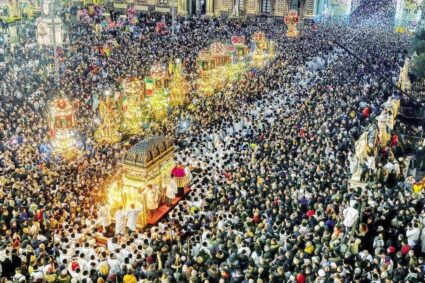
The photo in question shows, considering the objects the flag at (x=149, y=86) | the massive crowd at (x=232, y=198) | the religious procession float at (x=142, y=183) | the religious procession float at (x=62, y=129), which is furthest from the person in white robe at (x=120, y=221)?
the flag at (x=149, y=86)

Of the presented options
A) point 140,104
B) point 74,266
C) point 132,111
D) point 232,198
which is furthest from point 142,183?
point 140,104

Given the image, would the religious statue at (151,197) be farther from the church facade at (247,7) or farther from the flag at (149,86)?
the church facade at (247,7)

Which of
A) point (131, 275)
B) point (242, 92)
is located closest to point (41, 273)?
point (131, 275)

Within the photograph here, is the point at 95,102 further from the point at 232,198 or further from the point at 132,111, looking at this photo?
the point at 232,198

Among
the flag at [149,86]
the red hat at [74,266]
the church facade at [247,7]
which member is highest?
the church facade at [247,7]

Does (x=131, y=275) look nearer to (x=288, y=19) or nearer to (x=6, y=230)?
(x=6, y=230)

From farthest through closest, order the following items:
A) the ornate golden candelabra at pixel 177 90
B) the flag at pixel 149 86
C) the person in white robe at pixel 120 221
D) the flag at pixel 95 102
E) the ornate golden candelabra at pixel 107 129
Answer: the ornate golden candelabra at pixel 177 90
the flag at pixel 95 102
the flag at pixel 149 86
the ornate golden candelabra at pixel 107 129
the person in white robe at pixel 120 221

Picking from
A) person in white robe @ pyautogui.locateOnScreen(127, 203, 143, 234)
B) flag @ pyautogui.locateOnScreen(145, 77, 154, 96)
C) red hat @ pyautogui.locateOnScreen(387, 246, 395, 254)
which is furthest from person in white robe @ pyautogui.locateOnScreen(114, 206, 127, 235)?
flag @ pyautogui.locateOnScreen(145, 77, 154, 96)

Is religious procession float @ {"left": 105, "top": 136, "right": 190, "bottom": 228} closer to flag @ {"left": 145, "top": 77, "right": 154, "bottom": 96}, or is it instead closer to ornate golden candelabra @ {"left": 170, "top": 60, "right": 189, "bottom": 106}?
flag @ {"left": 145, "top": 77, "right": 154, "bottom": 96}
